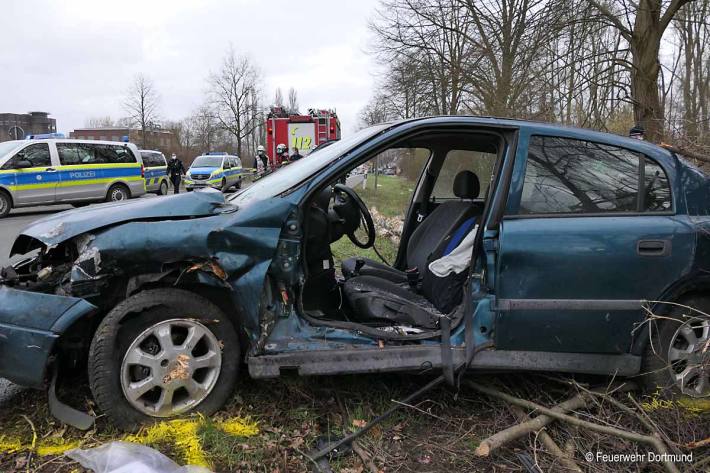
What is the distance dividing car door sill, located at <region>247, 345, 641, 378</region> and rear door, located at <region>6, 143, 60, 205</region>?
512 inches

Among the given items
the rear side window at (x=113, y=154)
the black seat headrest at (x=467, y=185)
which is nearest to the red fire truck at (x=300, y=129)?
the rear side window at (x=113, y=154)

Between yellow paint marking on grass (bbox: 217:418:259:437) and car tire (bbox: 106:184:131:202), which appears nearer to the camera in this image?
yellow paint marking on grass (bbox: 217:418:259:437)

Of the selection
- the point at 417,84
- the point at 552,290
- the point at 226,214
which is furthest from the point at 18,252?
the point at 417,84

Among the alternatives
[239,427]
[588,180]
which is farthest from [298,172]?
[588,180]

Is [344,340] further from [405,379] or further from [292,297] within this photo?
[405,379]

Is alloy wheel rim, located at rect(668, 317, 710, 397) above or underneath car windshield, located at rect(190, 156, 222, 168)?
underneath

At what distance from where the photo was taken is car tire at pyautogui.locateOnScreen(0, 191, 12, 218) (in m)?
12.6

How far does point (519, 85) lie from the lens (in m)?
12.7

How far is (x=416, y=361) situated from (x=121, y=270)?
164cm

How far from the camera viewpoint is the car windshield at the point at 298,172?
9.66 ft

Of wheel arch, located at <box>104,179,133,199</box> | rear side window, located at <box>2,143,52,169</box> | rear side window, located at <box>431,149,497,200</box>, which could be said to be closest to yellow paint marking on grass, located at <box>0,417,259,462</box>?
rear side window, located at <box>431,149,497,200</box>

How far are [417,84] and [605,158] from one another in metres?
16.5

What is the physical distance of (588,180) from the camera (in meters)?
2.99

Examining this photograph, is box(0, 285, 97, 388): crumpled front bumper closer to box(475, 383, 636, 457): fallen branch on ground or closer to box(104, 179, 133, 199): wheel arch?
box(475, 383, 636, 457): fallen branch on ground
